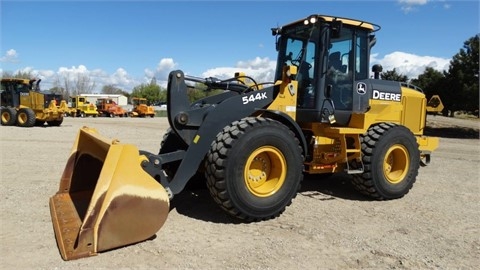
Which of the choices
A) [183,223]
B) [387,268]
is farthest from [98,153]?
[387,268]

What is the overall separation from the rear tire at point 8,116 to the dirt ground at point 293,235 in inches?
630

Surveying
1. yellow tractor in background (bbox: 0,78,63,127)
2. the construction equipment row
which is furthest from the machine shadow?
yellow tractor in background (bbox: 0,78,63,127)

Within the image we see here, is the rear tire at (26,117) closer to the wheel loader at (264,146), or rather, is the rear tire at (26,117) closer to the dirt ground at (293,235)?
the dirt ground at (293,235)

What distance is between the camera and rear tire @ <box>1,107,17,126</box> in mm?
20828

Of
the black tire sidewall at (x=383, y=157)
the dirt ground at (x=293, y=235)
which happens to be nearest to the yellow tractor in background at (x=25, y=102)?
the dirt ground at (x=293, y=235)

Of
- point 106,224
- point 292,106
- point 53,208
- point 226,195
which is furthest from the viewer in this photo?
point 292,106

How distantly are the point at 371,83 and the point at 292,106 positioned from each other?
5.60 ft

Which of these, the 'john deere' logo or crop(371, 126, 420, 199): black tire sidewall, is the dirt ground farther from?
the 'john deere' logo

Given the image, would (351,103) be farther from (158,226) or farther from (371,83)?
(158,226)

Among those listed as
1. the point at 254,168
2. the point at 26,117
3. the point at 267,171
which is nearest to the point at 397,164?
the point at 267,171

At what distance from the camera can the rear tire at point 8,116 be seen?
68.3 ft

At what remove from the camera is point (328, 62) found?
597 cm

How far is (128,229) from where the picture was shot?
384 cm

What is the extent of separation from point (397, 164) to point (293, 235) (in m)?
2.79
